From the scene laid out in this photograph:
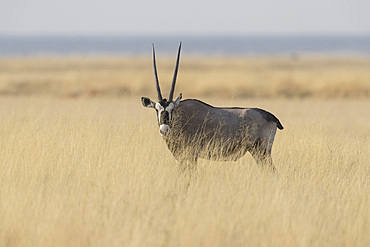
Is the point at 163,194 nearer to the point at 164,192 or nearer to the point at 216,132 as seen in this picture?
the point at 164,192

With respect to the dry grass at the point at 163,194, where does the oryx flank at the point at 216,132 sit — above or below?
above

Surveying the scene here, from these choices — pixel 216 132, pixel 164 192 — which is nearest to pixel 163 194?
pixel 164 192

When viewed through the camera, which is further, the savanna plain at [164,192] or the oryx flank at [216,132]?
the oryx flank at [216,132]

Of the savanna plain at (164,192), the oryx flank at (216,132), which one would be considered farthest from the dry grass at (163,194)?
the oryx flank at (216,132)

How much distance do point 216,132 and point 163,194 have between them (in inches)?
66.0

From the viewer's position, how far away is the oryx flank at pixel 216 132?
856 cm

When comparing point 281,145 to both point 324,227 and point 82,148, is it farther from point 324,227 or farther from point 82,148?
point 324,227

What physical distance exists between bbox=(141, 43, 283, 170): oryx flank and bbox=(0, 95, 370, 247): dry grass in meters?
0.26

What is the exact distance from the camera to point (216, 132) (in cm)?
866

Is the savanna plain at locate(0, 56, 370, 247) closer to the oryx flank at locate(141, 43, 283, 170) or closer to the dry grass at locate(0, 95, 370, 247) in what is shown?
the dry grass at locate(0, 95, 370, 247)

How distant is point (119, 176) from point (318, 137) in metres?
4.49

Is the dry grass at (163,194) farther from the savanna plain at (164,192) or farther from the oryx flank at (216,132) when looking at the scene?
the oryx flank at (216,132)

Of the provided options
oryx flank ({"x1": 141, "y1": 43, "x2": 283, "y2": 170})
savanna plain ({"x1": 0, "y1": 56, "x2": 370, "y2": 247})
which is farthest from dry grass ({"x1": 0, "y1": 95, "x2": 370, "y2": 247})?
oryx flank ({"x1": 141, "y1": 43, "x2": 283, "y2": 170})

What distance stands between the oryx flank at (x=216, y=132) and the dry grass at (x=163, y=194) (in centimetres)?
26
